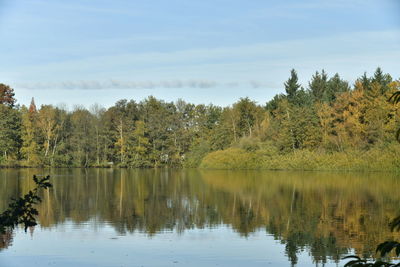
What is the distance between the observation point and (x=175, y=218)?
18641 millimetres

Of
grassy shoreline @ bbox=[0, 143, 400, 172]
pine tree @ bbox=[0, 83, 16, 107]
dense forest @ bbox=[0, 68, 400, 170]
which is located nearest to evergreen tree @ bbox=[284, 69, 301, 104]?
dense forest @ bbox=[0, 68, 400, 170]

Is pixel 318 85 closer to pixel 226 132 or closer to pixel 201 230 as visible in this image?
pixel 226 132

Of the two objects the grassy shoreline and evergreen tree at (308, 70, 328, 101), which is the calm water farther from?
evergreen tree at (308, 70, 328, 101)

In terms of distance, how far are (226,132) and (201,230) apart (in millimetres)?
47248

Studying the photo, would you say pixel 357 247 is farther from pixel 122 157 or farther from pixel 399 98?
pixel 122 157

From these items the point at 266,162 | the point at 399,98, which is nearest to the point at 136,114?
the point at 266,162

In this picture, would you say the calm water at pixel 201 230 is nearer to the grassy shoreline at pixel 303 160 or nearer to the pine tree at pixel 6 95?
the grassy shoreline at pixel 303 160

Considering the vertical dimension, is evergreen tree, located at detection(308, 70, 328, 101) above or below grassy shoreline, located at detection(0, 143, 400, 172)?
above

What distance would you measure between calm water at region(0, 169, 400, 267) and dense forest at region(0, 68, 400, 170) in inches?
1019

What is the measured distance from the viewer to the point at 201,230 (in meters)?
16.2

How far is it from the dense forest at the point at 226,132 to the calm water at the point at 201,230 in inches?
1019

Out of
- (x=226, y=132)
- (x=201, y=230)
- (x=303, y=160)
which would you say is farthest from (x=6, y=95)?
(x=201, y=230)

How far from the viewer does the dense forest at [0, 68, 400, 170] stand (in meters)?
52.2

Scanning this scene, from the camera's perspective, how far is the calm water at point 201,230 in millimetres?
12211
